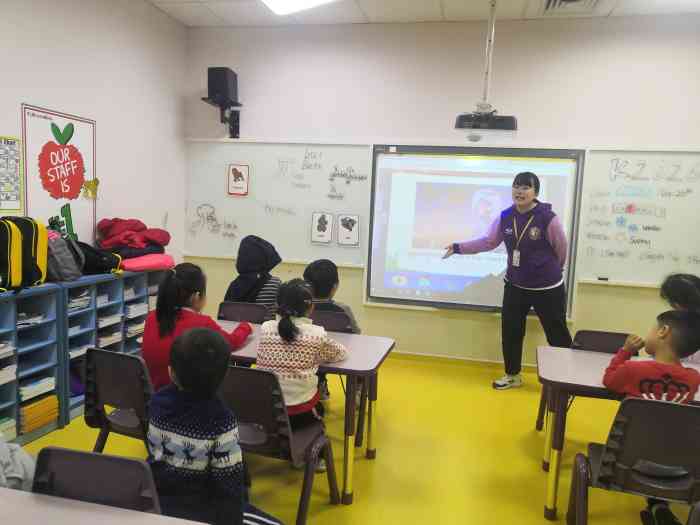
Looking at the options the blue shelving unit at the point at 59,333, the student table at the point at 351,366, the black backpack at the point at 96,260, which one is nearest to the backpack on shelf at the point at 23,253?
the blue shelving unit at the point at 59,333

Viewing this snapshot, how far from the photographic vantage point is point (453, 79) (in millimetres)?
4473

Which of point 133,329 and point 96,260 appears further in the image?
point 133,329

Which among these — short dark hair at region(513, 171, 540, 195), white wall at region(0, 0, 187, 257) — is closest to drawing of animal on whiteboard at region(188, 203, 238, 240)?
white wall at region(0, 0, 187, 257)

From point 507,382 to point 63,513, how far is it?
140 inches

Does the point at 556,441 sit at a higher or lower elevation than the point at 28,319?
lower

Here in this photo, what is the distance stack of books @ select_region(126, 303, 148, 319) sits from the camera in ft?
12.5

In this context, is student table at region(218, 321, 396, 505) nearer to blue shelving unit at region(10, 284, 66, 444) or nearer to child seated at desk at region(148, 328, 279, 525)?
child seated at desk at region(148, 328, 279, 525)

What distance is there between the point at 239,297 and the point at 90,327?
103cm

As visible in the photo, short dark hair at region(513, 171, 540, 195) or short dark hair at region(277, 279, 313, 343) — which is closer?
short dark hair at region(277, 279, 313, 343)

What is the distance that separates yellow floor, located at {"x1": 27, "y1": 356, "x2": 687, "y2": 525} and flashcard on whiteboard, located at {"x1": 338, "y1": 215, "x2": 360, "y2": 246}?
1285 mm

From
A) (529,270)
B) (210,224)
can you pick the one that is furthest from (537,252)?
(210,224)

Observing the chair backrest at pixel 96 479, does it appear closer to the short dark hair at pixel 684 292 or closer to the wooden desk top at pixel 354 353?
the wooden desk top at pixel 354 353

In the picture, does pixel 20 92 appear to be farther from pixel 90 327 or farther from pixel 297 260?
pixel 297 260

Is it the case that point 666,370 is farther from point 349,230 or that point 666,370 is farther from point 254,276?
point 349,230
